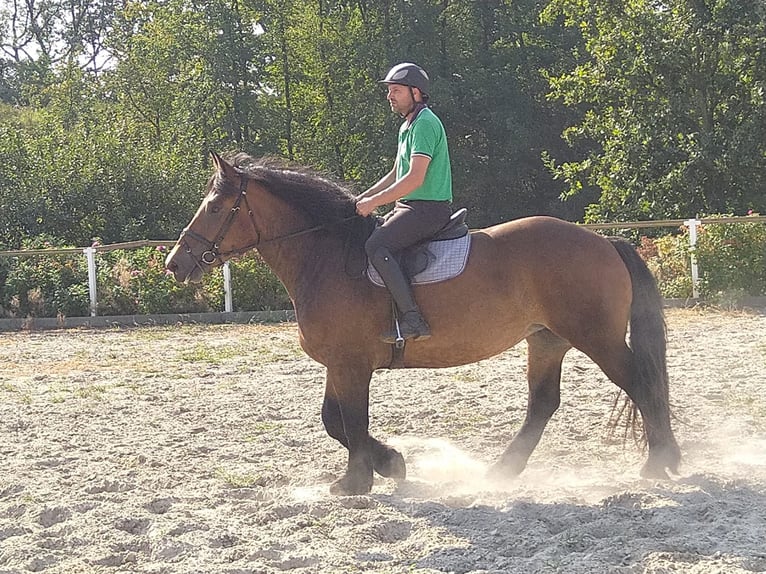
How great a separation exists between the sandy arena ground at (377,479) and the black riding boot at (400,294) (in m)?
0.99

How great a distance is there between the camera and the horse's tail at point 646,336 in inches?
206

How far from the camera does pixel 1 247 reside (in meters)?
20.7

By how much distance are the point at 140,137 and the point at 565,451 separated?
23.8 m

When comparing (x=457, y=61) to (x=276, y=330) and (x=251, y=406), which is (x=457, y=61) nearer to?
(x=276, y=330)

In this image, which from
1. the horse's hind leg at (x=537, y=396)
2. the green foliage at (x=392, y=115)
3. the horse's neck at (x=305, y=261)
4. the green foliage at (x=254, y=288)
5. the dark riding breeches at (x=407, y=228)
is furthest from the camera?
the green foliage at (x=392, y=115)

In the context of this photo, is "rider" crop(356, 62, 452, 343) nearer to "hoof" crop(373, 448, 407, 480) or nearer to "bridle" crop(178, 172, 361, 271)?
"bridle" crop(178, 172, 361, 271)

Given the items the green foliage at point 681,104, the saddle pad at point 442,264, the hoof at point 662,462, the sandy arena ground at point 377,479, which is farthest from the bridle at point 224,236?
the green foliage at point 681,104

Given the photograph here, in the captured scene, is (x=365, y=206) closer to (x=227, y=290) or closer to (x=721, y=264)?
(x=227, y=290)

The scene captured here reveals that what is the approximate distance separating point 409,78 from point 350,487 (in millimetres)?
2462

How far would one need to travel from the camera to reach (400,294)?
509cm

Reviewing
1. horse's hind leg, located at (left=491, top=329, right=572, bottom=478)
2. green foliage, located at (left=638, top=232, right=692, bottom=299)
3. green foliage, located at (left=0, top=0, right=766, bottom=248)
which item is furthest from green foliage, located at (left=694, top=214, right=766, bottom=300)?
horse's hind leg, located at (left=491, top=329, right=572, bottom=478)

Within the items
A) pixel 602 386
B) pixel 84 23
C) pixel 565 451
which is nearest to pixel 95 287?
pixel 602 386

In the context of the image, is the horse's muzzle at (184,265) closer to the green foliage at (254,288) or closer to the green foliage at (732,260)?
the green foliage at (254,288)

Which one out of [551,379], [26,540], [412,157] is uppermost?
[412,157]
